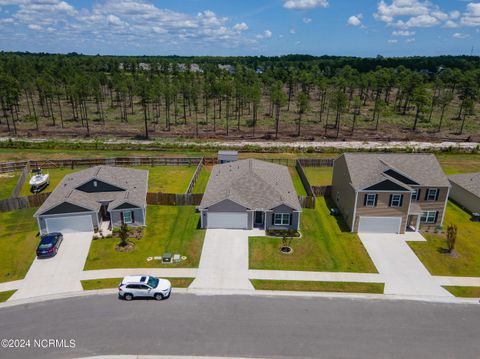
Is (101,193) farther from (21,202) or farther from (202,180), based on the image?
(202,180)

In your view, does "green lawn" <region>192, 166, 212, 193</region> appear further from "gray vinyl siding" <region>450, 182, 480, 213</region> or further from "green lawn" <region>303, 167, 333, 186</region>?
"gray vinyl siding" <region>450, 182, 480, 213</region>

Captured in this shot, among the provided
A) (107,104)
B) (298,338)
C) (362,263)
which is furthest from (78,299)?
(107,104)

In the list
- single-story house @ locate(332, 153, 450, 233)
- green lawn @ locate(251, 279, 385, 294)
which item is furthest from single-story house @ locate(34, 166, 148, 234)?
single-story house @ locate(332, 153, 450, 233)

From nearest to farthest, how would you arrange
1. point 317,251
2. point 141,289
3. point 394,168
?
point 141,289 → point 317,251 → point 394,168

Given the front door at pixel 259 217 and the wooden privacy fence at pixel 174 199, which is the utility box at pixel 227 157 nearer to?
the wooden privacy fence at pixel 174 199

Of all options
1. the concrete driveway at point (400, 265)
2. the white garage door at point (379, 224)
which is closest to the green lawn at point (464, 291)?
the concrete driveway at point (400, 265)

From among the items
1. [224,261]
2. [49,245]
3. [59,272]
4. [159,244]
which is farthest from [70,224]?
[224,261]

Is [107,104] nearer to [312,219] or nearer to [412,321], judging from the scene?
[312,219]
